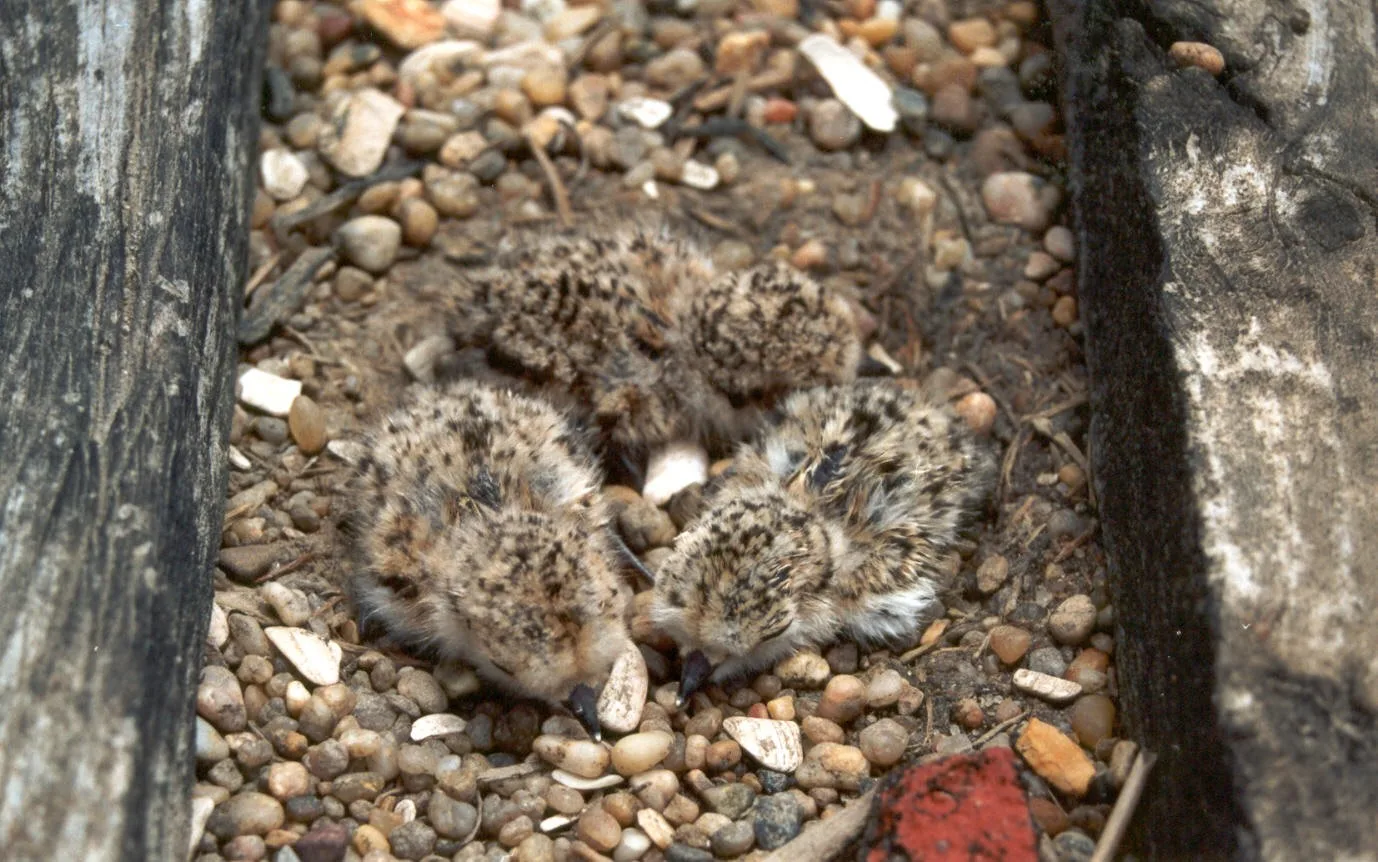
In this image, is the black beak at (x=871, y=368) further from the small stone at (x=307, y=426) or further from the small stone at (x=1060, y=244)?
the small stone at (x=307, y=426)

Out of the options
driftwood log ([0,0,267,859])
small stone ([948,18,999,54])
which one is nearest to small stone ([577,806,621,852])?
driftwood log ([0,0,267,859])

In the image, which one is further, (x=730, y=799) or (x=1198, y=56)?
(x=1198, y=56)

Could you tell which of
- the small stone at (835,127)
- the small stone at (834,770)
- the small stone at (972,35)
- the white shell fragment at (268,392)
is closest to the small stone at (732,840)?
the small stone at (834,770)

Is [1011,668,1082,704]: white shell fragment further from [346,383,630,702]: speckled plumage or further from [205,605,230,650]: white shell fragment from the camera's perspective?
[205,605,230,650]: white shell fragment

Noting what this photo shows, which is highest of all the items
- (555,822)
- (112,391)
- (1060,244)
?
(112,391)

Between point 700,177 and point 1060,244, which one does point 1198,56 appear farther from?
point 700,177

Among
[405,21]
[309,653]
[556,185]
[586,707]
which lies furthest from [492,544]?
[405,21]

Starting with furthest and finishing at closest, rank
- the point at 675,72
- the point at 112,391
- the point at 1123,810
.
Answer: the point at 675,72, the point at 112,391, the point at 1123,810

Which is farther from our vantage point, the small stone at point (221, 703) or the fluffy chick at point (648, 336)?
the fluffy chick at point (648, 336)

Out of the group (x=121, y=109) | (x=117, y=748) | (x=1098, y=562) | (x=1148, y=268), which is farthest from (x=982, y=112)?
(x=117, y=748)
